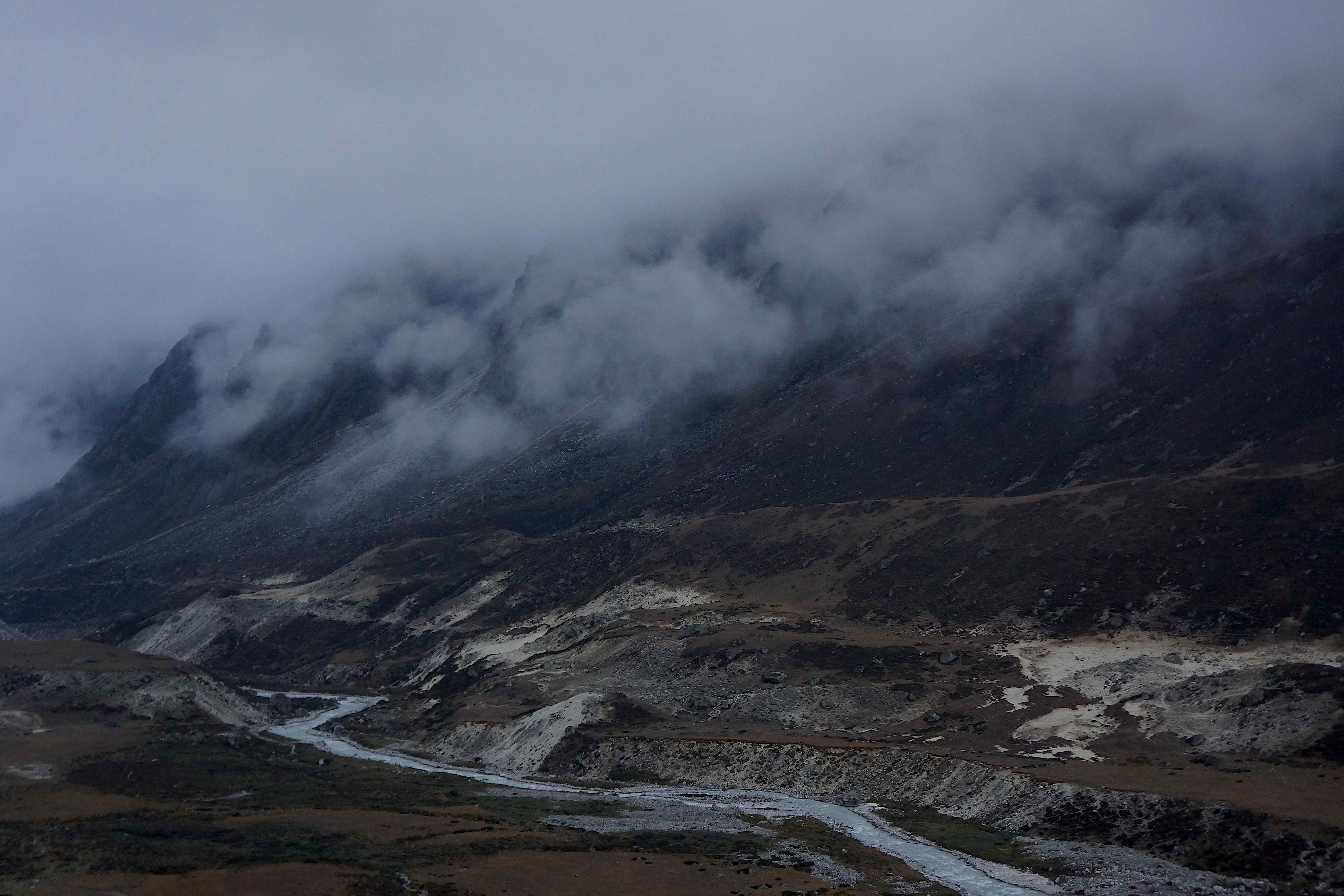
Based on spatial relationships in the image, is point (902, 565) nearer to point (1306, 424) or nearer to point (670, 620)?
point (670, 620)

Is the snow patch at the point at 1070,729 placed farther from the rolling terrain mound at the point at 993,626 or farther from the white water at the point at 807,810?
the white water at the point at 807,810

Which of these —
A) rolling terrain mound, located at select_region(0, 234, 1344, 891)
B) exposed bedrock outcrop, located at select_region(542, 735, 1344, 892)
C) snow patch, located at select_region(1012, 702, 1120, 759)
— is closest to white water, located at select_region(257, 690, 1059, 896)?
exposed bedrock outcrop, located at select_region(542, 735, 1344, 892)

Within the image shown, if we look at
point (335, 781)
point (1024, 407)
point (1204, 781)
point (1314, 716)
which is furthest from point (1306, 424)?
point (335, 781)

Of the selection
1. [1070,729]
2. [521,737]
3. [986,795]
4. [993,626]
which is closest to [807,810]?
[986,795]

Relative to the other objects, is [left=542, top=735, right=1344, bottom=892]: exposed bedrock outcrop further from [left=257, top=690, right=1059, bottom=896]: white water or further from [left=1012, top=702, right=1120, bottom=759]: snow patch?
[left=1012, top=702, right=1120, bottom=759]: snow patch

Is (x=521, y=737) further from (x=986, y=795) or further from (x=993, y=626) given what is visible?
(x=993, y=626)
